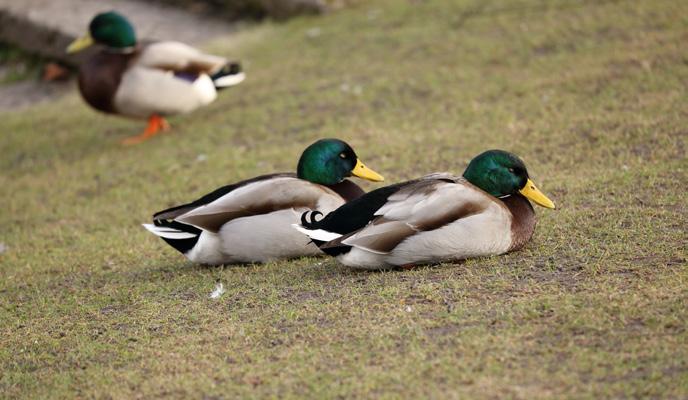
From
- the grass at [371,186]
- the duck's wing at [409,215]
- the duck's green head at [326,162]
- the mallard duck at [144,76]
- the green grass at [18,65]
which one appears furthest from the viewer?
the green grass at [18,65]

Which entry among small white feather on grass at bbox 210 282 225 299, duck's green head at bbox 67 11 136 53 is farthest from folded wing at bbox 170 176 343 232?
duck's green head at bbox 67 11 136 53

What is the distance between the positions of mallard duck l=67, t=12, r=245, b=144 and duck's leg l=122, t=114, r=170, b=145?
11 millimetres

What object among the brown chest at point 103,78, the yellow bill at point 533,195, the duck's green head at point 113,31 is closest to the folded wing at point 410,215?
the yellow bill at point 533,195

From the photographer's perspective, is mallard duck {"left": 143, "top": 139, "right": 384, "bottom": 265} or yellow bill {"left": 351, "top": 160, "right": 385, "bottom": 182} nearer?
mallard duck {"left": 143, "top": 139, "right": 384, "bottom": 265}

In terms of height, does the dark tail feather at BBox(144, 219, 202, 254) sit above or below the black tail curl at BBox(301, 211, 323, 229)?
below

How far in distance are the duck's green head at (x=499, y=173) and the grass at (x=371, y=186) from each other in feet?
1.07

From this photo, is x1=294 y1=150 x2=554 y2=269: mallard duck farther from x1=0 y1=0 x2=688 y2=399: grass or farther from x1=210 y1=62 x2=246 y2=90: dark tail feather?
x1=210 y1=62 x2=246 y2=90: dark tail feather

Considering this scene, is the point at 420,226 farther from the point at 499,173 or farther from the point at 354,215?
the point at 499,173

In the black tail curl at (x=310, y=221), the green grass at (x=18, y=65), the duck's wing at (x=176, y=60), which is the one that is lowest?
the green grass at (x=18, y=65)

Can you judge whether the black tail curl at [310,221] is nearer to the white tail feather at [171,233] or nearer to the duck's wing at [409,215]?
the duck's wing at [409,215]

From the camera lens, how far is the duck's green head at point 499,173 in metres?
4.84

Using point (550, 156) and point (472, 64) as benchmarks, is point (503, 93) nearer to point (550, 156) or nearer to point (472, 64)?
point (472, 64)

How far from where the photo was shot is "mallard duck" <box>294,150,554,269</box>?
456cm

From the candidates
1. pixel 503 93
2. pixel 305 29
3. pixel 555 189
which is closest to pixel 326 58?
pixel 305 29
